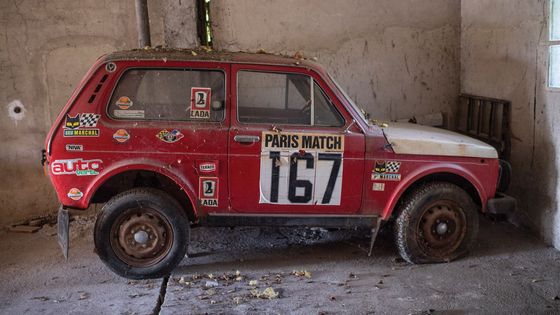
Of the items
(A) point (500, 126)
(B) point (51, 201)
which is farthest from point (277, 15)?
(B) point (51, 201)

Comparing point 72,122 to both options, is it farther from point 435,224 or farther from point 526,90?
point 526,90

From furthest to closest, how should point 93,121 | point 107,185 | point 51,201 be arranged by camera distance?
point 51,201 → point 107,185 → point 93,121

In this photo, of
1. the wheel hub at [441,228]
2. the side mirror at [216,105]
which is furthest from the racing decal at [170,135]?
the wheel hub at [441,228]

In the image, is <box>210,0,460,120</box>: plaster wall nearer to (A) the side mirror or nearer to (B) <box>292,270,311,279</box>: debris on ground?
(A) the side mirror

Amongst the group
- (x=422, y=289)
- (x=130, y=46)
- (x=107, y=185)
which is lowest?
(x=422, y=289)

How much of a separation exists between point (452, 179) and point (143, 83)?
297 centimetres

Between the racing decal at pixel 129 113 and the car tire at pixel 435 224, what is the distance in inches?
97.4

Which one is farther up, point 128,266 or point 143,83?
point 143,83

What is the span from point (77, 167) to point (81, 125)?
0.35m

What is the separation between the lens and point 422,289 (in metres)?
4.62

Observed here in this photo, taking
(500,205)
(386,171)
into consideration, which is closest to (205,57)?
(386,171)

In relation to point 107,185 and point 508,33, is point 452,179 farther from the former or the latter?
point 107,185

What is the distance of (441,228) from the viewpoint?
5066mm

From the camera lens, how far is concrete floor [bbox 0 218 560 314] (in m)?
4.33
